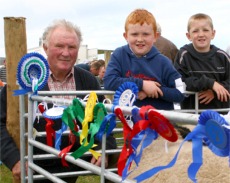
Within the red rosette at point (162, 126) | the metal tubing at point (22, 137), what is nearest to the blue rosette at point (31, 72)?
the metal tubing at point (22, 137)

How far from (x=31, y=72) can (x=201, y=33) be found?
1.55 m

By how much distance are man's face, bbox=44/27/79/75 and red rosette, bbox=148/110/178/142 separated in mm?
1384

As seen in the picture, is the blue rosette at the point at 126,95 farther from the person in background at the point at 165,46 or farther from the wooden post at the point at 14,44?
the person in background at the point at 165,46

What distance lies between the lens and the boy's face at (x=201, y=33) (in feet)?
10.8

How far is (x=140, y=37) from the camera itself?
7.94 feet

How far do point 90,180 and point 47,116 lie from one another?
291cm

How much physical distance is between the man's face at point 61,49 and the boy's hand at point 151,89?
1.49ft

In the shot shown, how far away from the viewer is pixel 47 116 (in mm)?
1920

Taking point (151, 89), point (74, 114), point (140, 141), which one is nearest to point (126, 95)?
point (74, 114)

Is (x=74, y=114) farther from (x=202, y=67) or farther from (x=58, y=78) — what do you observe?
(x=202, y=67)

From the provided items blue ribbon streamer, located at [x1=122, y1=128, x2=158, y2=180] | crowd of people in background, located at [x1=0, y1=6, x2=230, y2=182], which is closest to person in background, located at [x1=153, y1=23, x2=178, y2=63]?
crowd of people in background, located at [x1=0, y1=6, x2=230, y2=182]

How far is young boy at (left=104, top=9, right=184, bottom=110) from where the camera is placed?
94.8 inches

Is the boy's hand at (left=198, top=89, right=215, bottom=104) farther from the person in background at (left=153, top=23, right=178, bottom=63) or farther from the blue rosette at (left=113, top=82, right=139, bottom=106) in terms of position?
the blue rosette at (left=113, top=82, right=139, bottom=106)

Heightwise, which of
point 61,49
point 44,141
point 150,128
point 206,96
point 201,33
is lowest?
point 44,141
